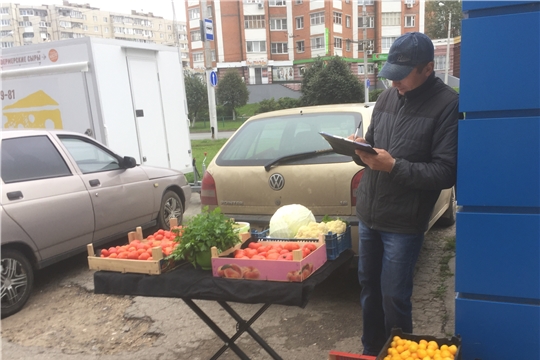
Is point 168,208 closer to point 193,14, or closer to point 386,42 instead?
point 386,42

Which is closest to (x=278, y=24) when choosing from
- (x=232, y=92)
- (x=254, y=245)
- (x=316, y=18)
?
(x=316, y=18)

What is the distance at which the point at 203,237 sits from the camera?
8.91ft

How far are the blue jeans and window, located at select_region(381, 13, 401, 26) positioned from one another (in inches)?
2343

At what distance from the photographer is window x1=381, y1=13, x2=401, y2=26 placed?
187ft

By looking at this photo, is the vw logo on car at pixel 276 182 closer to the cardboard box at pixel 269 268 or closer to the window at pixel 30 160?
the cardboard box at pixel 269 268

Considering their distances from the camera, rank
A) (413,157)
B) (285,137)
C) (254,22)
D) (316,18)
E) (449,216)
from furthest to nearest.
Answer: (254,22), (316,18), (449,216), (285,137), (413,157)

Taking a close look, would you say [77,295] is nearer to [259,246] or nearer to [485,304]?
[259,246]

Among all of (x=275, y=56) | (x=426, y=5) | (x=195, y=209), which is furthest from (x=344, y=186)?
(x=426, y=5)

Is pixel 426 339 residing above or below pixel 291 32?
below

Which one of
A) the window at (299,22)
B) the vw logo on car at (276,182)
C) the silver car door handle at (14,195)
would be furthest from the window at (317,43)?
the silver car door handle at (14,195)

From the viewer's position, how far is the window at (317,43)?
55031 millimetres

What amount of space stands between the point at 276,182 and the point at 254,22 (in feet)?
184

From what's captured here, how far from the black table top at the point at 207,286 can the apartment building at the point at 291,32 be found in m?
54.6

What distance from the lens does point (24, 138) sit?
500cm
